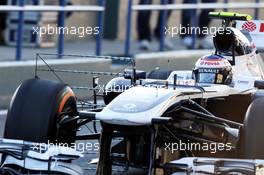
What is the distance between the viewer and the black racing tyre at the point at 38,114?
7.89 m

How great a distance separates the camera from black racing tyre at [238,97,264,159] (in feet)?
24.5

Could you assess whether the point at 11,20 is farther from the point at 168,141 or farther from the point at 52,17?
the point at 168,141

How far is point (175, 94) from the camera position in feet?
25.1

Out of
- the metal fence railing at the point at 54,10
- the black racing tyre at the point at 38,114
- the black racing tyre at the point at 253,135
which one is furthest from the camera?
the metal fence railing at the point at 54,10

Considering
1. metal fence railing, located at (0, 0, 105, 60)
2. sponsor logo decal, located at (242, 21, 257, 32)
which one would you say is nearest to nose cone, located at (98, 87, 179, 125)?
sponsor logo decal, located at (242, 21, 257, 32)

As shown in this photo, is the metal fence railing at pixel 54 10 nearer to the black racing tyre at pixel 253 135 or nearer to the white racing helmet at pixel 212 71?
the white racing helmet at pixel 212 71

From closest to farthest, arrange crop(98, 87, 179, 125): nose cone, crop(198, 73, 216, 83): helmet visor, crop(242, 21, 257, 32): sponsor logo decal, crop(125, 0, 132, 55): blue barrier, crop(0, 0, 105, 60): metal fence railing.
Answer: crop(98, 87, 179, 125): nose cone → crop(198, 73, 216, 83): helmet visor → crop(242, 21, 257, 32): sponsor logo decal → crop(0, 0, 105, 60): metal fence railing → crop(125, 0, 132, 55): blue barrier

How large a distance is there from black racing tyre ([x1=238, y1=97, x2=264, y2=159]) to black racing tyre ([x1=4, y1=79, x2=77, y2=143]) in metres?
1.44

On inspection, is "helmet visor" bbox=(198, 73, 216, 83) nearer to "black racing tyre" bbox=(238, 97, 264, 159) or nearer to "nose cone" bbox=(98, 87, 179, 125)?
"nose cone" bbox=(98, 87, 179, 125)

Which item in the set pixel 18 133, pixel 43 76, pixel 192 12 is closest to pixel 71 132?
pixel 18 133

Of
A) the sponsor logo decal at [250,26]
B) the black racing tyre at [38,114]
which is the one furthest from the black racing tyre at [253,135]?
the sponsor logo decal at [250,26]

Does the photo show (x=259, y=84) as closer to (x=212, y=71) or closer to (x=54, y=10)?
(x=212, y=71)

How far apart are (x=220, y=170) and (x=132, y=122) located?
70 centimetres

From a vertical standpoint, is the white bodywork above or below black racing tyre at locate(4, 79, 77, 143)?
above
